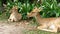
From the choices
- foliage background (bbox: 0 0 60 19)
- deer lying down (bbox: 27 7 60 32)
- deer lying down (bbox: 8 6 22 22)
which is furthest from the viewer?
deer lying down (bbox: 8 6 22 22)

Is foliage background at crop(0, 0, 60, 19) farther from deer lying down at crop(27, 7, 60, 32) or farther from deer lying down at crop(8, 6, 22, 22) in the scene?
deer lying down at crop(27, 7, 60, 32)

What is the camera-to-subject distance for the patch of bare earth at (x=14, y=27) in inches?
322

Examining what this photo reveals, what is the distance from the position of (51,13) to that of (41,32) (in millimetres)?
1813

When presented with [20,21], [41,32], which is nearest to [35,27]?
[41,32]

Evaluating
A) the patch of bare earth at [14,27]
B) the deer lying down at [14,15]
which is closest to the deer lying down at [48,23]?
the patch of bare earth at [14,27]

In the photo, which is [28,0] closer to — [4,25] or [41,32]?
[4,25]

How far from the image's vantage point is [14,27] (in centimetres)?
877

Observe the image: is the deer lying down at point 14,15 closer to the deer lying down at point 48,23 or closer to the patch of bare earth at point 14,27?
the patch of bare earth at point 14,27

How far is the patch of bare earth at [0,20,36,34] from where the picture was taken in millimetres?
8188

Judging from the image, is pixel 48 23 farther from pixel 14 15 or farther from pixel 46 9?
pixel 14 15

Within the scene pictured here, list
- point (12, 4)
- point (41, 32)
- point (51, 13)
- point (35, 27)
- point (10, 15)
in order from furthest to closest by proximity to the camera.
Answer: point (12, 4), point (10, 15), point (51, 13), point (35, 27), point (41, 32)

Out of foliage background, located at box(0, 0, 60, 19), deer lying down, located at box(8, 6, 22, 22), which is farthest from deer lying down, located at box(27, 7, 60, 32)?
deer lying down, located at box(8, 6, 22, 22)

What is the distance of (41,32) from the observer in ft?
26.2

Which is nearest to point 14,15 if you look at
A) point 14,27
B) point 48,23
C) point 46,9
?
point 14,27
